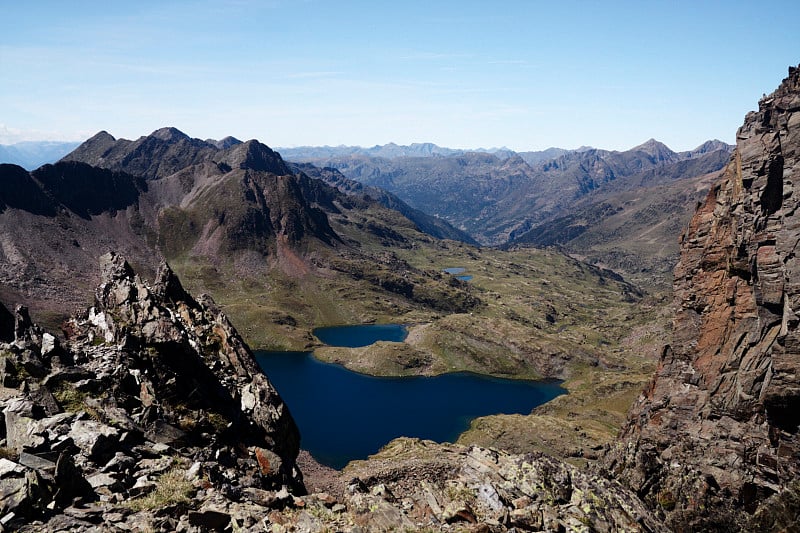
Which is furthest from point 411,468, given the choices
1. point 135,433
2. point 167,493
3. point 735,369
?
point 167,493

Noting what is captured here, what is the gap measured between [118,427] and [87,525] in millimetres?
8356

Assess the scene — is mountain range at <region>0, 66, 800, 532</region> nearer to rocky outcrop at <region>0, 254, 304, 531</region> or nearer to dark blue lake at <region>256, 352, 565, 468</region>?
rocky outcrop at <region>0, 254, 304, 531</region>

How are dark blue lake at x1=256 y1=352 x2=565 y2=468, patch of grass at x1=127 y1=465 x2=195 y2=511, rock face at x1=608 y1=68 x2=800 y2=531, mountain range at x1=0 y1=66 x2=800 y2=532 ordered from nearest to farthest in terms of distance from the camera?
patch of grass at x1=127 y1=465 x2=195 y2=511
mountain range at x1=0 y1=66 x2=800 y2=532
rock face at x1=608 y1=68 x2=800 y2=531
dark blue lake at x1=256 y1=352 x2=565 y2=468

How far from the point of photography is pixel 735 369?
56094 mm

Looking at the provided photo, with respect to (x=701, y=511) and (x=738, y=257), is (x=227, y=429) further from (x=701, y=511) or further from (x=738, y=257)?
(x=738, y=257)

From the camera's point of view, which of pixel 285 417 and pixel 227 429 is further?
pixel 285 417

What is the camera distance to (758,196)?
55.9 metres

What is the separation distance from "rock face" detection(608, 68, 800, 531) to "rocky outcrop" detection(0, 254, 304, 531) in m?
36.6

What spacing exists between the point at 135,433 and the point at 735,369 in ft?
203

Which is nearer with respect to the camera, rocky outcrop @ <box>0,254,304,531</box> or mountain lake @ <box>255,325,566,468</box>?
rocky outcrop @ <box>0,254,304,531</box>

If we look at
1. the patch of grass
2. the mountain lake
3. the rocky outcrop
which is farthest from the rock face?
the mountain lake

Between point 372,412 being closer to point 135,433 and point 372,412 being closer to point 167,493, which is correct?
point 135,433

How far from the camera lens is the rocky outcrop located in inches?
786

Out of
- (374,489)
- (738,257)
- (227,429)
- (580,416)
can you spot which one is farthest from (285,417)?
(580,416)
